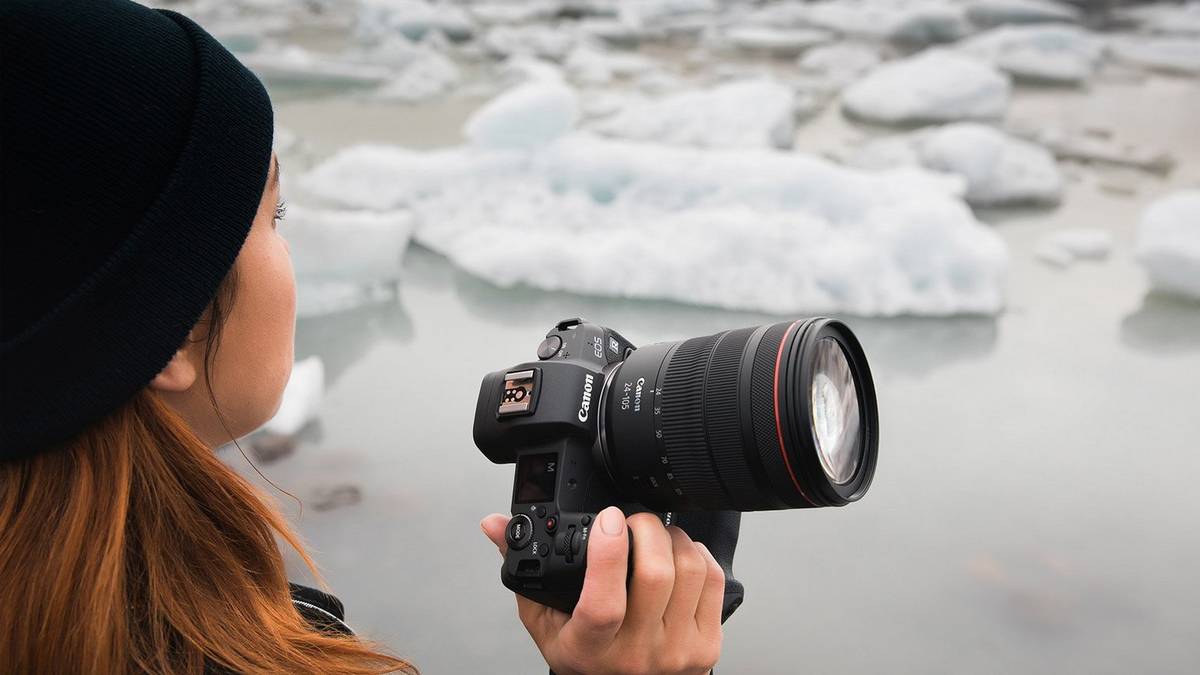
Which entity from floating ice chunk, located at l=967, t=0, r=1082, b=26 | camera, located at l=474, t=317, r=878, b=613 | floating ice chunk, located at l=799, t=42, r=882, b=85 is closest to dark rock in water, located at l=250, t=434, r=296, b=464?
camera, located at l=474, t=317, r=878, b=613

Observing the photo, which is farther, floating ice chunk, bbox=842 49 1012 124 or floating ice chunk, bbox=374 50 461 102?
floating ice chunk, bbox=374 50 461 102

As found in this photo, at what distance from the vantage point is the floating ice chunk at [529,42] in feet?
9.59

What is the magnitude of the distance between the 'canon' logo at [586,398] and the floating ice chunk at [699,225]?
843 millimetres

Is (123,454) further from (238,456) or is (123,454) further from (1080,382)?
(1080,382)

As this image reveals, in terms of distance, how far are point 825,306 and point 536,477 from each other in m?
0.92

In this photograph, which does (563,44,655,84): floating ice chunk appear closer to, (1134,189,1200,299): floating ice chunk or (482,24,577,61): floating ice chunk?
(482,24,577,61): floating ice chunk

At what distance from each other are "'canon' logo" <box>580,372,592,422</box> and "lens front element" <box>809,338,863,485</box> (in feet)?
0.45

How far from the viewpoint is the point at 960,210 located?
5.04 ft

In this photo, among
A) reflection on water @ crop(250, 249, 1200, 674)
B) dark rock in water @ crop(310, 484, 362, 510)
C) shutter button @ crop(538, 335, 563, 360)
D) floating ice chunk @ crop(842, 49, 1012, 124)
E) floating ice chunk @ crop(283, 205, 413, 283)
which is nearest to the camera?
shutter button @ crop(538, 335, 563, 360)

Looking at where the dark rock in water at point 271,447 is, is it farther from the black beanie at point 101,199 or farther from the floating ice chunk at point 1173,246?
the floating ice chunk at point 1173,246

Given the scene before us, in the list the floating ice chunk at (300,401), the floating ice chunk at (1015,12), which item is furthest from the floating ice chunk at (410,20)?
the floating ice chunk at (300,401)

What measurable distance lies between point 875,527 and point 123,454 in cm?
79

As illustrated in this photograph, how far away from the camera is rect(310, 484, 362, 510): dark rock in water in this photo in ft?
3.66

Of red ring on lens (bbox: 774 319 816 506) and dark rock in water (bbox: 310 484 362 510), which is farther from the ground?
red ring on lens (bbox: 774 319 816 506)
